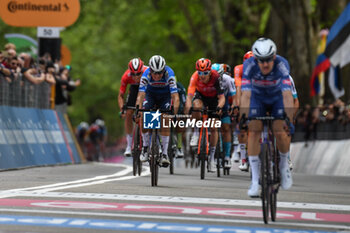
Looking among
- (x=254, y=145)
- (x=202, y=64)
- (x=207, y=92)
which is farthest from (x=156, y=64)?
(x=254, y=145)

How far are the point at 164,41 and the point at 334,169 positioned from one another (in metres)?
27.0

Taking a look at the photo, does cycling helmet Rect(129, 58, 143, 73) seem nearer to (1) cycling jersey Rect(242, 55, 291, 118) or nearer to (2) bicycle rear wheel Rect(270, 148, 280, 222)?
(1) cycling jersey Rect(242, 55, 291, 118)

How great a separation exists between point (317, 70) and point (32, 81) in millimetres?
13415

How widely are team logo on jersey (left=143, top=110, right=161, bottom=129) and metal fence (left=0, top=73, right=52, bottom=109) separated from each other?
17.0 feet

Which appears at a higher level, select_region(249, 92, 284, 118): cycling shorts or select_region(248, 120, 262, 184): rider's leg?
select_region(249, 92, 284, 118): cycling shorts

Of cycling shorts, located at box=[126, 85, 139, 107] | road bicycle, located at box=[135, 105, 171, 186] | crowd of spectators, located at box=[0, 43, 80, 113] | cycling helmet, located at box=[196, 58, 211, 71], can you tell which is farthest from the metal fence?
road bicycle, located at box=[135, 105, 171, 186]

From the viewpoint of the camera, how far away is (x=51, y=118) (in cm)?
2473

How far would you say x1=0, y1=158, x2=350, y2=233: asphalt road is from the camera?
9.13 m

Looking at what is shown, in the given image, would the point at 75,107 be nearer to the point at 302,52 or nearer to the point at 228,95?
the point at 302,52

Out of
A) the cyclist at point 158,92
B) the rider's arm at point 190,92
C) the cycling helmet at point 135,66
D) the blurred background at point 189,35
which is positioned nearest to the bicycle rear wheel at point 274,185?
the cyclist at point 158,92

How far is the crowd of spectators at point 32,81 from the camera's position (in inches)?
802

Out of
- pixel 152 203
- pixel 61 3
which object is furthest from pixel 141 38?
pixel 152 203

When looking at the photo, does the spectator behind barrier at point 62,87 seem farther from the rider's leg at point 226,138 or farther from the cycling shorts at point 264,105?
the cycling shorts at point 264,105

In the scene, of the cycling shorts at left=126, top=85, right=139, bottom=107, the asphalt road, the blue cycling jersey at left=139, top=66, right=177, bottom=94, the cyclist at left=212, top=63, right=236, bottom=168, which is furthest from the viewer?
the cyclist at left=212, top=63, right=236, bottom=168
